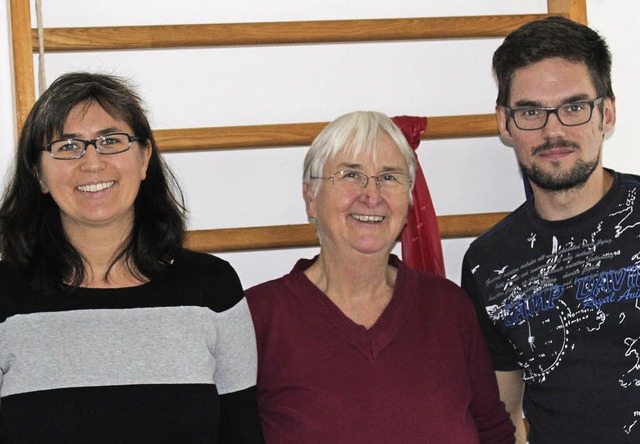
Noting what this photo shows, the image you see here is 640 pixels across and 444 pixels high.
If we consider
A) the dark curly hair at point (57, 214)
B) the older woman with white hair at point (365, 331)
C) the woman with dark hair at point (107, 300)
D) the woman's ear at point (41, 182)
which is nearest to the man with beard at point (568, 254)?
the older woman with white hair at point (365, 331)

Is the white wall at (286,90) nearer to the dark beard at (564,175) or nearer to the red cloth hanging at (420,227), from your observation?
the red cloth hanging at (420,227)

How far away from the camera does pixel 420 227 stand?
229cm

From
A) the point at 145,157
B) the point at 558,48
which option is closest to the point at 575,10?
the point at 558,48

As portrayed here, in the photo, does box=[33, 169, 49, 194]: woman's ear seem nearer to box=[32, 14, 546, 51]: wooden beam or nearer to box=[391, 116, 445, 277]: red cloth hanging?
box=[32, 14, 546, 51]: wooden beam

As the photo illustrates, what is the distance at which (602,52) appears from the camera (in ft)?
6.54

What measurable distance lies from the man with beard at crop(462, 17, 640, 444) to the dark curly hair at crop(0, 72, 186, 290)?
0.77 meters

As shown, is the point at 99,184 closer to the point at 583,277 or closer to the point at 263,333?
the point at 263,333

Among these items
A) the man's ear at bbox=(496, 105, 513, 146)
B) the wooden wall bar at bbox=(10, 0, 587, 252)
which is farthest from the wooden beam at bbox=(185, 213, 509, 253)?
the man's ear at bbox=(496, 105, 513, 146)

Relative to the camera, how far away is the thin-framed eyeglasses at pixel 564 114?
193 cm

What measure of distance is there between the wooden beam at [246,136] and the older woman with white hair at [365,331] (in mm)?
Result: 218

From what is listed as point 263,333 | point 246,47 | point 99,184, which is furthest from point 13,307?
point 246,47

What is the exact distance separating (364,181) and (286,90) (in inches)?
20.9

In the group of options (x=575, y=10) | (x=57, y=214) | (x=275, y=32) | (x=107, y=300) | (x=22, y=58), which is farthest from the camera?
(x=575, y=10)

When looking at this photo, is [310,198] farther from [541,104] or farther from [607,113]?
[607,113]
